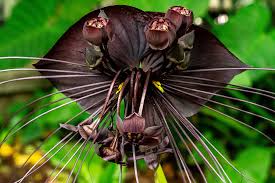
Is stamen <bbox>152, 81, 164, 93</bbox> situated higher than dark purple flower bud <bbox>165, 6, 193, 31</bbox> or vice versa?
dark purple flower bud <bbox>165, 6, 193, 31</bbox>

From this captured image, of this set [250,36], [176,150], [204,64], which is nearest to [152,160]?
[176,150]

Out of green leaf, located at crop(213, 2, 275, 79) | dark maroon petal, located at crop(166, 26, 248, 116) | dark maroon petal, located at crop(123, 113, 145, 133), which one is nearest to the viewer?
dark maroon petal, located at crop(123, 113, 145, 133)

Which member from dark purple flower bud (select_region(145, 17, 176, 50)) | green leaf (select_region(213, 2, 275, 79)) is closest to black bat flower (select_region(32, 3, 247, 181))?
dark purple flower bud (select_region(145, 17, 176, 50))

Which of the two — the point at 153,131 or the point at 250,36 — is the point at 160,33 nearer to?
the point at 153,131

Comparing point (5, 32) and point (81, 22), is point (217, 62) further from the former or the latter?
point (5, 32)

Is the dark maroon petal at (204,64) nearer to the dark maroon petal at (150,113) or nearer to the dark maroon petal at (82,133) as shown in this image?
the dark maroon petal at (150,113)

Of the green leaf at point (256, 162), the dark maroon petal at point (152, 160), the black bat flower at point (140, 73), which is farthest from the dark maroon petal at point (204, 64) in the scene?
the green leaf at point (256, 162)

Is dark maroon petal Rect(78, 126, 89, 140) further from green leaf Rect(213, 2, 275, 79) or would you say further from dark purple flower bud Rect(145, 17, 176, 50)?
green leaf Rect(213, 2, 275, 79)

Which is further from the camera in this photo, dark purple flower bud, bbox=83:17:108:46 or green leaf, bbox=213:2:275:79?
green leaf, bbox=213:2:275:79
